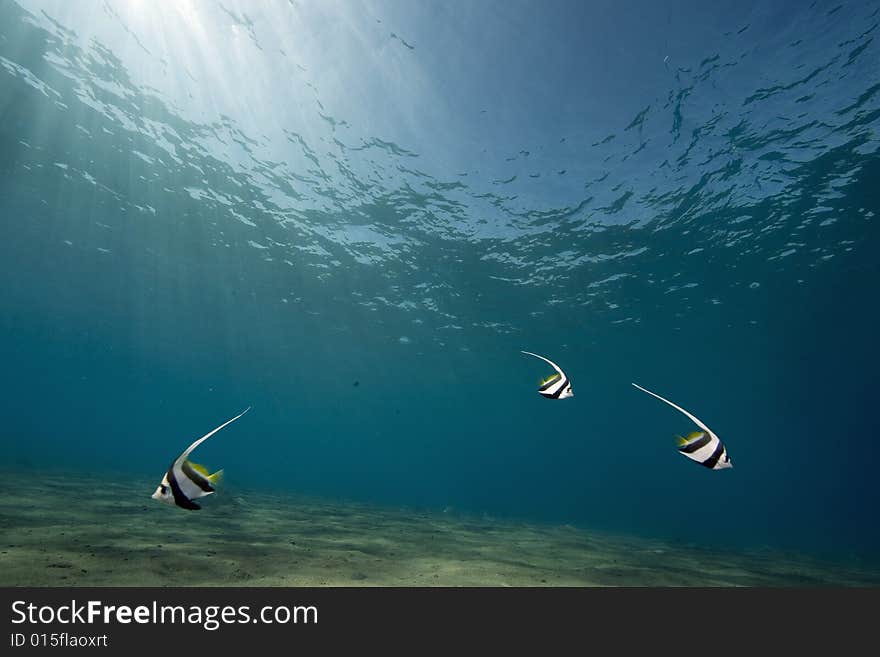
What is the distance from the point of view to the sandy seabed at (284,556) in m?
5.64

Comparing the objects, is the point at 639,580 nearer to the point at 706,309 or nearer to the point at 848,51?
the point at 848,51

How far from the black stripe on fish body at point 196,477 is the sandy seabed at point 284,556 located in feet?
12.0

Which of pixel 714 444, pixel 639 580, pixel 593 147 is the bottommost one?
pixel 639 580

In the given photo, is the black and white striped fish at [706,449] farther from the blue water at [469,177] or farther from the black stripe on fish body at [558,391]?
the blue water at [469,177]

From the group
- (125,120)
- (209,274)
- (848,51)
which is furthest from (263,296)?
(848,51)

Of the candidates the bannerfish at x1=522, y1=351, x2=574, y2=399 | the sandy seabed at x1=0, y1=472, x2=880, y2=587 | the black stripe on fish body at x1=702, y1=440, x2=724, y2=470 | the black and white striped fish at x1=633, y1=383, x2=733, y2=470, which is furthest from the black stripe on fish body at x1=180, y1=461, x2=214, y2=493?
the sandy seabed at x1=0, y1=472, x2=880, y2=587

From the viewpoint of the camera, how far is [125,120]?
19.0 metres

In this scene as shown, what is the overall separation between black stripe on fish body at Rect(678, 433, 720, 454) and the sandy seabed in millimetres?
4393

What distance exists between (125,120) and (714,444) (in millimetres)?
24653

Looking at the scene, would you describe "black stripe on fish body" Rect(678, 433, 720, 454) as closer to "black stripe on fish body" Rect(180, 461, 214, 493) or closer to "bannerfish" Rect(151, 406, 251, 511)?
"bannerfish" Rect(151, 406, 251, 511)

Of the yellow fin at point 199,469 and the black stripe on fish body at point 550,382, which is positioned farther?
the black stripe on fish body at point 550,382

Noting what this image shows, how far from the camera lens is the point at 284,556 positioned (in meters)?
7.20

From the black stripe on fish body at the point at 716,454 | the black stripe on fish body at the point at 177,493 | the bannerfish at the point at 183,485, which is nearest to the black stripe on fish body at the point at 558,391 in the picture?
the black stripe on fish body at the point at 716,454

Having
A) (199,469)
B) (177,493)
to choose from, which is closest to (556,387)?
(199,469)
